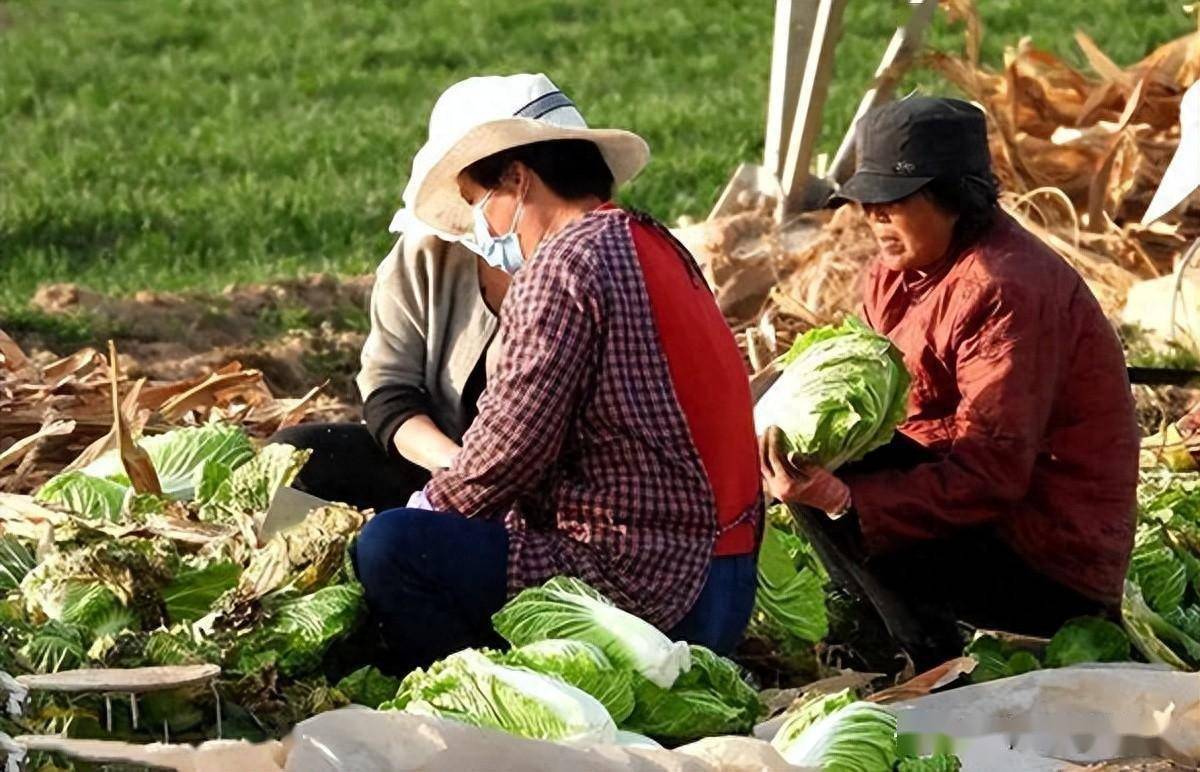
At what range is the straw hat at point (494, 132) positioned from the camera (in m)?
4.77

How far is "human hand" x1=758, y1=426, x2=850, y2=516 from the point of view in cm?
501

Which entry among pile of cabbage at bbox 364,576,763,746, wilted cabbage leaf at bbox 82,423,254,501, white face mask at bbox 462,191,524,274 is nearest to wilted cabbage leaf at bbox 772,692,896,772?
pile of cabbage at bbox 364,576,763,746

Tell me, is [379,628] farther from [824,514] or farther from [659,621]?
[824,514]

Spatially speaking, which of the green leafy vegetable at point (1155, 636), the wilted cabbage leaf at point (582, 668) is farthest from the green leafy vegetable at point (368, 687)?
the green leafy vegetable at point (1155, 636)

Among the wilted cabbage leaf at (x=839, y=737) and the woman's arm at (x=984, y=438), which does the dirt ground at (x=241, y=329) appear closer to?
the woman's arm at (x=984, y=438)

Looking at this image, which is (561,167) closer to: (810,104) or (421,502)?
(421,502)

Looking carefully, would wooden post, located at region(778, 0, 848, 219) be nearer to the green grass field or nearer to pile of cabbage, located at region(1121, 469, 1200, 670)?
the green grass field

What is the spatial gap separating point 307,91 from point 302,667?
11.3 m

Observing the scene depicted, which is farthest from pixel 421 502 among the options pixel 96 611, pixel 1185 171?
pixel 1185 171

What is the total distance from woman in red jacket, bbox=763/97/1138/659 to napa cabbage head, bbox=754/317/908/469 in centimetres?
7

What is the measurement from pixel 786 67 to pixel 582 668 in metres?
5.15

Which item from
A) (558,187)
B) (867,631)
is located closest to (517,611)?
(558,187)

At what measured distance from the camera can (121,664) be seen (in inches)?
169

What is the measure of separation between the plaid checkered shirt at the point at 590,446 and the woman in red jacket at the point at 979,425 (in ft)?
2.00
